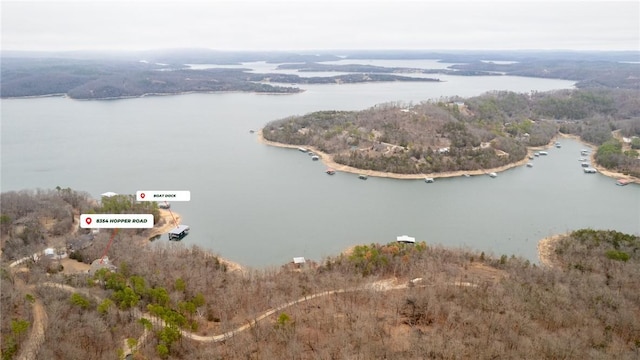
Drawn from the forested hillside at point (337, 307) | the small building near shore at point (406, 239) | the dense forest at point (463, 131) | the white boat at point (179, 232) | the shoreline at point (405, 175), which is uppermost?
the dense forest at point (463, 131)

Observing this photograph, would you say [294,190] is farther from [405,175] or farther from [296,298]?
[296,298]

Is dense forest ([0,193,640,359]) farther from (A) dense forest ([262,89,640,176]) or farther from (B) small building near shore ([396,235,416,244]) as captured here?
(A) dense forest ([262,89,640,176])

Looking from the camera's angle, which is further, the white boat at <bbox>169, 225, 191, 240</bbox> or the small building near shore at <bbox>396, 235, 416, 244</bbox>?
the white boat at <bbox>169, 225, 191, 240</bbox>

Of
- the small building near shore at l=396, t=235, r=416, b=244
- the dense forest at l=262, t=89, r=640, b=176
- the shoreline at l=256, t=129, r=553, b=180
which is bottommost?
the small building near shore at l=396, t=235, r=416, b=244

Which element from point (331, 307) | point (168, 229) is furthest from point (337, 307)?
point (168, 229)

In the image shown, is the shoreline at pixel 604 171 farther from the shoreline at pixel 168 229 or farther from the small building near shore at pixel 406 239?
the shoreline at pixel 168 229

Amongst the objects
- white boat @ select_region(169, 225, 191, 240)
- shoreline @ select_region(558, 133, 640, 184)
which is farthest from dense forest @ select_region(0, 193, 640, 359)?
shoreline @ select_region(558, 133, 640, 184)

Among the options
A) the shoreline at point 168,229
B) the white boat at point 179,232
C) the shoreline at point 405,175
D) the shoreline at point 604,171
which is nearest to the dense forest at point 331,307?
the shoreline at point 168,229
